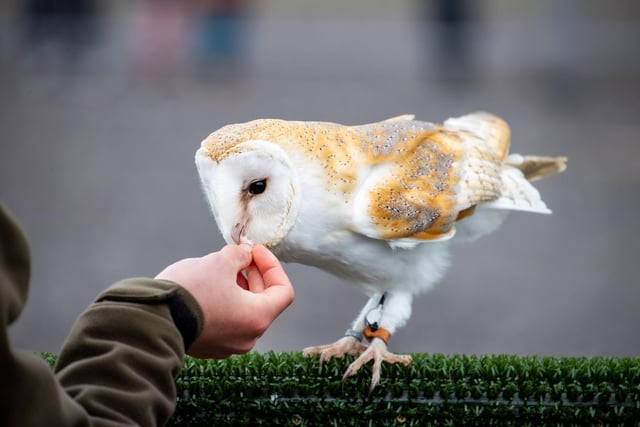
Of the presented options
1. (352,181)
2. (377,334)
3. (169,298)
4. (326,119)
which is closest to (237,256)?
(169,298)

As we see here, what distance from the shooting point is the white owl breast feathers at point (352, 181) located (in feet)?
5.45

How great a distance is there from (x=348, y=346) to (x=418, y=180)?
1.39 ft

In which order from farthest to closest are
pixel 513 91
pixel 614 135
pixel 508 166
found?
pixel 513 91 < pixel 614 135 < pixel 508 166

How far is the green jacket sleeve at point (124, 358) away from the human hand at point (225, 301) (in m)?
0.03

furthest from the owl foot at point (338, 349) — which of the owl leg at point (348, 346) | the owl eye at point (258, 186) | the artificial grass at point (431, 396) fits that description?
the owl eye at point (258, 186)

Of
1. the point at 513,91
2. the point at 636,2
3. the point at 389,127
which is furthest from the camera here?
the point at 636,2

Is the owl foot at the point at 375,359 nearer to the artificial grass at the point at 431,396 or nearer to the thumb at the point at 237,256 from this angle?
the artificial grass at the point at 431,396

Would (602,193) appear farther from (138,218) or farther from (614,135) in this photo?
(138,218)

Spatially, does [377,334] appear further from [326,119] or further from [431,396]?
[326,119]

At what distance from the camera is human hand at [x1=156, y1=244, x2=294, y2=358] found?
3.99ft

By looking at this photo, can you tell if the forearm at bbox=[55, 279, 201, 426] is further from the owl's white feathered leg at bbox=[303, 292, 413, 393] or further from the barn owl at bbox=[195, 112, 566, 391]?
the owl's white feathered leg at bbox=[303, 292, 413, 393]

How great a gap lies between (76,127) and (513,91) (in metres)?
4.77

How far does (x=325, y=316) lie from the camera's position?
5148 millimetres

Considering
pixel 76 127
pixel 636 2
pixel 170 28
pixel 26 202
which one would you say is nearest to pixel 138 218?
pixel 26 202
